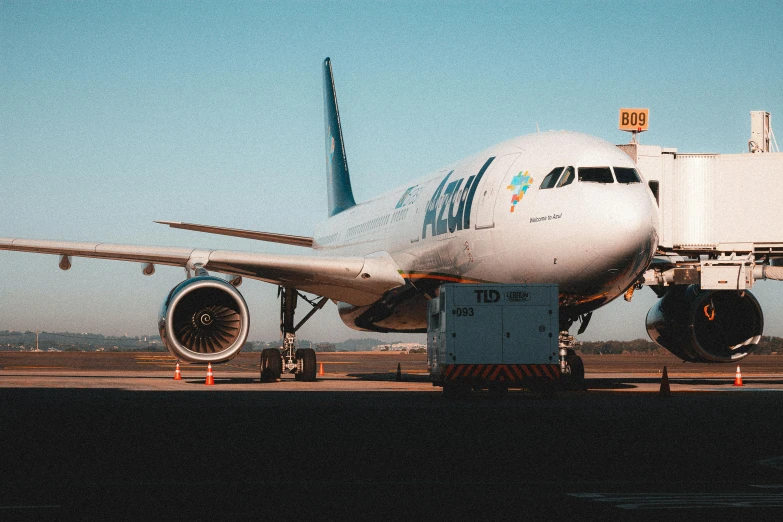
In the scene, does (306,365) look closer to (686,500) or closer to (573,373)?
(573,373)

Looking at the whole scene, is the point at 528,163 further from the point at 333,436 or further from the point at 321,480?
the point at 321,480

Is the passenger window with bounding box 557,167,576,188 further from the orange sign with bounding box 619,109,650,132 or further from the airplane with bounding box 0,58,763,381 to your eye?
the orange sign with bounding box 619,109,650,132

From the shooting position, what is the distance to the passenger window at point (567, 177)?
15625mm

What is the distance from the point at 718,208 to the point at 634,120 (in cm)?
234

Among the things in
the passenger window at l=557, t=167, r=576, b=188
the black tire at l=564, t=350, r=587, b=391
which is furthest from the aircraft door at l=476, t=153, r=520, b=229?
the black tire at l=564, t=350, r=587, b=391

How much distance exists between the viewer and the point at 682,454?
26.7 ft

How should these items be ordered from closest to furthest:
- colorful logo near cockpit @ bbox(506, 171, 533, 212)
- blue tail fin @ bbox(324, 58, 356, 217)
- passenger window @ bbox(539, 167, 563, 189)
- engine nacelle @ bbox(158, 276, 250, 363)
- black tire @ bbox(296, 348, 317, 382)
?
passenger window @ bbox(539, 167, 563, 189) → colorful logo near cockpit @ bbox(506, 171, 533, 212) → engine nacelle @ bbox(158, 276, 250, 363) → black tire @ bbox(296, 348, 317, 382) → blue tail fin @ bbox(324, 58, 356, 217)

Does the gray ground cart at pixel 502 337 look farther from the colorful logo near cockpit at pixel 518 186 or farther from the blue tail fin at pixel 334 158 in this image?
the blue tail fin at pixel 334 158

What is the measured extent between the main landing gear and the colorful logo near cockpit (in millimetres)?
7618

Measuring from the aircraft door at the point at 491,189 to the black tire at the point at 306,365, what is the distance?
6844mm

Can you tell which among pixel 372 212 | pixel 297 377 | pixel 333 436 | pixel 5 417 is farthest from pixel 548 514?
pixel 372 212

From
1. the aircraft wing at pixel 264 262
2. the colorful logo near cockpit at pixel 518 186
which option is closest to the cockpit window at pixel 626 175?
the colorful logo near cockpit at pixel 518 186

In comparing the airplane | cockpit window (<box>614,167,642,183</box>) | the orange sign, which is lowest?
the airplane

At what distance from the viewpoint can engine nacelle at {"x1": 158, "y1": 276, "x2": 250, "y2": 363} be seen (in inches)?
732
